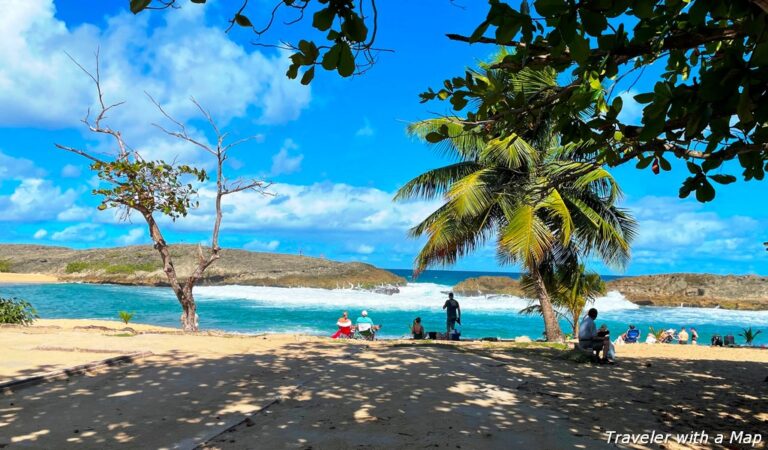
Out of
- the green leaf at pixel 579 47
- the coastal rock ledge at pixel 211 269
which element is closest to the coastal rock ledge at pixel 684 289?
the coastal rock ledge at pixel 211 269

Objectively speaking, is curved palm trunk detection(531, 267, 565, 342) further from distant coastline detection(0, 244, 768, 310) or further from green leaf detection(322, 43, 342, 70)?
distant coastline detection(0, 244, 768, 310)

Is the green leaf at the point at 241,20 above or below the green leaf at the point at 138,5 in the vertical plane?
above

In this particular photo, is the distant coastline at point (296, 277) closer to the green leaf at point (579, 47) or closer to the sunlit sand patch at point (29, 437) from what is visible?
the sunlit sand patch at point (29, 437)

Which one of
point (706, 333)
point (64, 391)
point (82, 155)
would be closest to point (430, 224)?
point (82, 155)

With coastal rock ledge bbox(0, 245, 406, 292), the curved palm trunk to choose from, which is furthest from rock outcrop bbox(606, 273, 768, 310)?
the curved palm trunk

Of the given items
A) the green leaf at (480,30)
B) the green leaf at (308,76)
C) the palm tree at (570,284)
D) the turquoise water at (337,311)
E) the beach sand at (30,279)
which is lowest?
the turquoise water at (337,311)

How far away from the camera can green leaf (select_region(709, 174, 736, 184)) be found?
3988mm

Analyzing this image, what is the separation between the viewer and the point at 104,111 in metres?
13.8

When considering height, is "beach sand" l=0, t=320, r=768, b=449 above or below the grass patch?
below

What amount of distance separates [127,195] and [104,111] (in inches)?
89.8

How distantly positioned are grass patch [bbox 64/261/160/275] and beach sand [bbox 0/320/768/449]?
57.5 m

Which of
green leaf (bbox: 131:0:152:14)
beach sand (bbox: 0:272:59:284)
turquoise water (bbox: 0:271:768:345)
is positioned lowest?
turquoise water (bbox: 0:271:768:345)

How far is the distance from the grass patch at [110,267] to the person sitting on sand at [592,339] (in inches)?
2424

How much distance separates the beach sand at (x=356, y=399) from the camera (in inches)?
192
